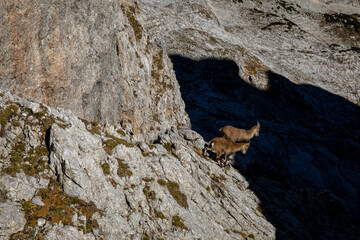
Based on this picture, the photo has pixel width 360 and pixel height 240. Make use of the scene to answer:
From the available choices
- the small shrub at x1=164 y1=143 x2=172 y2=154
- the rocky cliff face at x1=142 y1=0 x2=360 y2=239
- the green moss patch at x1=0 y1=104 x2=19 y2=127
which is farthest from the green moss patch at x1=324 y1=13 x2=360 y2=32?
the green moss patch at x1=0 y1=104 x2=19 y2=127

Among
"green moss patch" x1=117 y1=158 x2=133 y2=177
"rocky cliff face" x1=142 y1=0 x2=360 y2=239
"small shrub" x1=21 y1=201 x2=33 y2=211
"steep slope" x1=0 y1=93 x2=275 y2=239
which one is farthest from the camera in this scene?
"rocky cliff face" x1=142 y1=0 x2=360 y2=239

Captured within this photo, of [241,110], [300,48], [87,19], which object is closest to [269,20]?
[300,48]

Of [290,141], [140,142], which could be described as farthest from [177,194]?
[290,141]

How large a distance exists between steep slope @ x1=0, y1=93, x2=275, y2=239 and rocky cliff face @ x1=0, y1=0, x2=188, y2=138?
1977 millimetres

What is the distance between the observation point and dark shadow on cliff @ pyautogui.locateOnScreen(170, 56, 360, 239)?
27.7 m

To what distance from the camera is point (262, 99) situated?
52.4 meters

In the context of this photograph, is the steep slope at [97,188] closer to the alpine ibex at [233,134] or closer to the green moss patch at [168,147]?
the green moss patch at [168,147]

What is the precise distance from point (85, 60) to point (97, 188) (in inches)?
395

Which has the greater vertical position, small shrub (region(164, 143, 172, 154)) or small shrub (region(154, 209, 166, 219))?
small shrub (region(164, 143, 172, 154))

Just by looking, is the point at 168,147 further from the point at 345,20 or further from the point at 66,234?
the point at 345,20

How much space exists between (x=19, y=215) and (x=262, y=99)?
152 feet

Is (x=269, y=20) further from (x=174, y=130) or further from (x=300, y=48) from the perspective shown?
(x=174, y=130)

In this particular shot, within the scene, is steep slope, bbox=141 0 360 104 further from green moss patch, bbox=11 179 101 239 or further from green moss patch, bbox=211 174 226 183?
green moss patch, bbox=11 179 101 239

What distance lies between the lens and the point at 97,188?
16.8 metres
